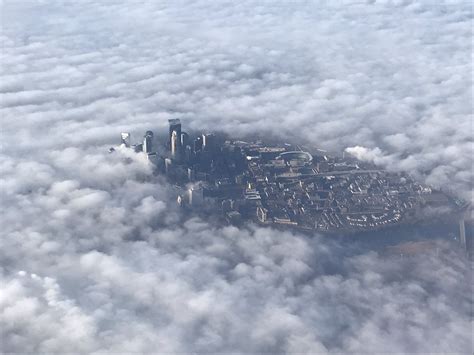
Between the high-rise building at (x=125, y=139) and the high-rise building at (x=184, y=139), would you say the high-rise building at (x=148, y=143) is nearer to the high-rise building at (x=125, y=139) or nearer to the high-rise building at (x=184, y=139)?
the high-rise building at (x=125, y=139)

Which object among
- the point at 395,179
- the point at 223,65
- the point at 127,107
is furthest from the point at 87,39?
the point at 395,179

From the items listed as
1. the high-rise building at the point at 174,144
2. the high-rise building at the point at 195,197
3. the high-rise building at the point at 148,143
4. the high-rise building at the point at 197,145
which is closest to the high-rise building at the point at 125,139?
the high-rise building at the point at 148,143

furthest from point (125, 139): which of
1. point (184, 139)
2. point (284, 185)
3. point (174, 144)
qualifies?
point (284, 185)

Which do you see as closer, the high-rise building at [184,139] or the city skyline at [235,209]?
the city skyline at [235,209]

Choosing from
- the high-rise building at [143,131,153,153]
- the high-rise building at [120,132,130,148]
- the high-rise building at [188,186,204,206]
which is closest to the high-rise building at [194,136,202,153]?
the high-rise building at [143,131,153,153]

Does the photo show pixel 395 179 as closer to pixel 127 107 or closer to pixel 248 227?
pixel 248 227

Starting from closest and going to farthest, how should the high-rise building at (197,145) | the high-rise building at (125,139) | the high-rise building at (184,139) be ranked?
the high-rise building at (184,139), the high-rise building at (197,145), the high-rise building at (125,139)

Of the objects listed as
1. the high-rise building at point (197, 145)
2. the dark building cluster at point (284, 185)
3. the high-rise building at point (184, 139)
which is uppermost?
the high-rise building at point (184, 139)

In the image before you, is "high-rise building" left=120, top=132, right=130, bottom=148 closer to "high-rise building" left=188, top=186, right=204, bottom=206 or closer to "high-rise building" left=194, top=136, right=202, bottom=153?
"high-rise building" left=194, top=136, right=202, bottom=153

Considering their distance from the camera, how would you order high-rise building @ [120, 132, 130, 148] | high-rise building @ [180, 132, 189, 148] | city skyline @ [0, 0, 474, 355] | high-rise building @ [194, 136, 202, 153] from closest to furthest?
city skyline @ [0, 0, 474, 355] → high-rise building @ [180, 132, 189, 148] → high-rise building @ [194, 136, 202, 153] → high-rise building @ [120, 132, 130, 148]
